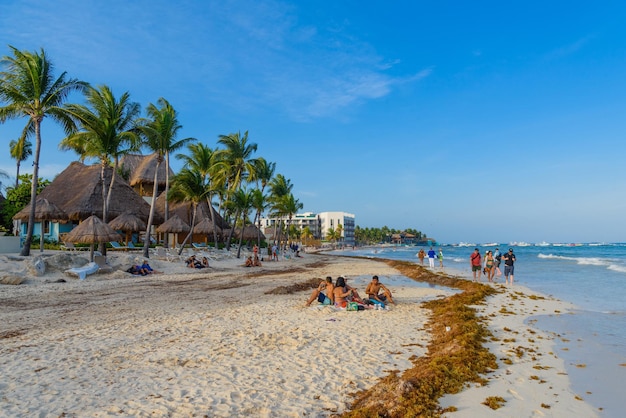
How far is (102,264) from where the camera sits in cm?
1678

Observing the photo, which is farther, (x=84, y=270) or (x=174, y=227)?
(x=174, y=227)

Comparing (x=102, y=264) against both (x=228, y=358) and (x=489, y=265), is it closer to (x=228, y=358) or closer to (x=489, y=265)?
(x=228, y=358)

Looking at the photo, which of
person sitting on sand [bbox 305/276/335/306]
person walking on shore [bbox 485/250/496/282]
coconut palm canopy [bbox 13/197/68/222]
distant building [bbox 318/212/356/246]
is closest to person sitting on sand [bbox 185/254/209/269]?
coconut palm canopy [bbox 13/197/68/222]

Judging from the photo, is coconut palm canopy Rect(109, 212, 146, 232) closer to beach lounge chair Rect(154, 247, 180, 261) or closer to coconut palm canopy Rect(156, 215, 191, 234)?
beach lounge chair Rect(154, 247, 180, 261)

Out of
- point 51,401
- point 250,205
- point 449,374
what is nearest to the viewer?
point 51,401

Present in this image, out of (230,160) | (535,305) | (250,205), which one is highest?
(230,160)

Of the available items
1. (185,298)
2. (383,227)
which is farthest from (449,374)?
(383,227)

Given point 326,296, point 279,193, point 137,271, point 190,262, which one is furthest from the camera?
point 279,193

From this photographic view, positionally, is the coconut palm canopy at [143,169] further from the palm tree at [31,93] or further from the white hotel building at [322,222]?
the white hotel building at [322,222]

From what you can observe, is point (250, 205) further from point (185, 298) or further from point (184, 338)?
point (184, 338)

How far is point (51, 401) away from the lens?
3.90 metres

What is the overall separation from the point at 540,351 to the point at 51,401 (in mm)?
6563

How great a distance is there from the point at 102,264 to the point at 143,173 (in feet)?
71.8

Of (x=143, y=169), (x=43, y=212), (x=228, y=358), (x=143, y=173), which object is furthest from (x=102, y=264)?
(x=143, y=169)
